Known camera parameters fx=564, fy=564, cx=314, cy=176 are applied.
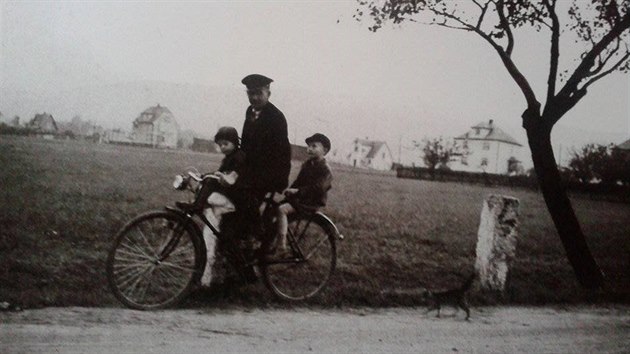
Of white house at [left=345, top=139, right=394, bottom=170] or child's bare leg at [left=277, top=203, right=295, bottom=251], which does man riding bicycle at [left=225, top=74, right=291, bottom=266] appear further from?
white house at [left=345, top=139, right=394, bottom=170]

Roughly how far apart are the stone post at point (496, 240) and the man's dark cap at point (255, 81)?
2016 mm

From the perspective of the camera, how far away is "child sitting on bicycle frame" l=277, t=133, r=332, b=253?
396cm

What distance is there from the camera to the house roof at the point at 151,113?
3.87m

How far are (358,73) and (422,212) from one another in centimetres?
134

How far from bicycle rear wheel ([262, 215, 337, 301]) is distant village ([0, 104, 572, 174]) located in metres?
0.51

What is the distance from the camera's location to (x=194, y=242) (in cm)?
360

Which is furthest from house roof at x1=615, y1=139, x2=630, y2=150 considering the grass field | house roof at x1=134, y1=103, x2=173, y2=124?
house roof at x1=134, y1=103, x2=173, y2=124

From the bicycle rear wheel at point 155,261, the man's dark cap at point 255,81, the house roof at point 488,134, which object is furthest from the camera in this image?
the house roof at point 488,134

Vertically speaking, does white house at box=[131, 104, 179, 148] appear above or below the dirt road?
above

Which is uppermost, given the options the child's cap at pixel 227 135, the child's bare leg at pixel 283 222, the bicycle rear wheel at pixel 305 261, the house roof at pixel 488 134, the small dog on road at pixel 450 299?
the house roof at pixel 488 134

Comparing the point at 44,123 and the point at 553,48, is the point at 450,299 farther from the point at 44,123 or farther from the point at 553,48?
the point at 44,123

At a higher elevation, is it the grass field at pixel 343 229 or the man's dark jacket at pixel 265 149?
the man's dark jacket at pixel 265 149

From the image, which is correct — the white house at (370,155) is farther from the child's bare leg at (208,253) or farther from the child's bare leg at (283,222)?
the child's bare leg at (208,253)

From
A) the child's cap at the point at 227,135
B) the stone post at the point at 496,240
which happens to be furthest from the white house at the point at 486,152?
the child's cap at the point at 227,135
